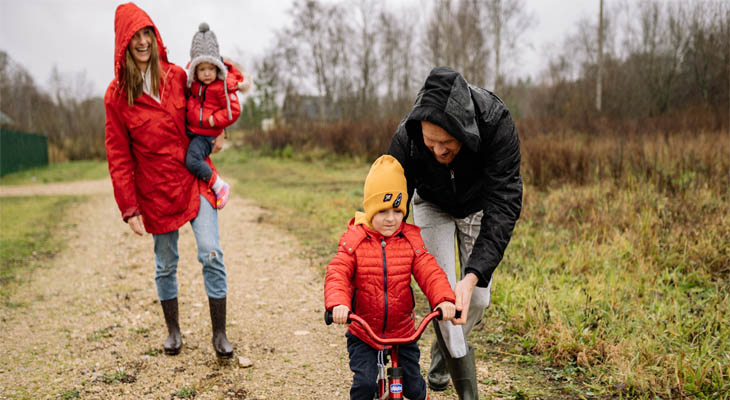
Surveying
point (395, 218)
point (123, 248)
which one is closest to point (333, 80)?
point (123, 248)

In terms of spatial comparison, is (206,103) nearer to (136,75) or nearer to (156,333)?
(136,75)

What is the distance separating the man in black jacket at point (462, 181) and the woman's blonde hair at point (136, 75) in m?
1.78

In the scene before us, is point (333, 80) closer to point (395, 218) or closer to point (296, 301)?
point (296, 301)

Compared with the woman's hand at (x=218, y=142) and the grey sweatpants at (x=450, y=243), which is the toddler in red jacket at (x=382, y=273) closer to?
the grey sweatpants at (x=450, y=243)

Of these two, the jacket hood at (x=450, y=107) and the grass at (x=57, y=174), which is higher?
the jacket hood at (x=450, y=107)

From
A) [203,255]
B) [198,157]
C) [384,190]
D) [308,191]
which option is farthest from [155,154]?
[308,191]

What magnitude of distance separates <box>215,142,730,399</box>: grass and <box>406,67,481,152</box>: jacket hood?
1.93 metres

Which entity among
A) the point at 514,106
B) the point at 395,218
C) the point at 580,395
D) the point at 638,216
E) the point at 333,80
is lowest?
the point at 580,395

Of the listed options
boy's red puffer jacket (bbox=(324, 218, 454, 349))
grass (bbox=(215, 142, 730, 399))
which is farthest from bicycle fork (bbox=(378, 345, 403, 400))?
grass (bbox=(215, 142, 730, 399))

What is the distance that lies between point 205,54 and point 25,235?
6439 millimetres

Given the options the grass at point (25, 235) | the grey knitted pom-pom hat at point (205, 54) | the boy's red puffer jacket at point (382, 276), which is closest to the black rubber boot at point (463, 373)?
the boy's red puffer jacket at point (382, 276)

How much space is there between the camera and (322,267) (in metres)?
6.20

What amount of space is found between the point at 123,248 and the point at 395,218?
615 centimetres

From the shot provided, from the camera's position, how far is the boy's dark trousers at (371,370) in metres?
2.39
